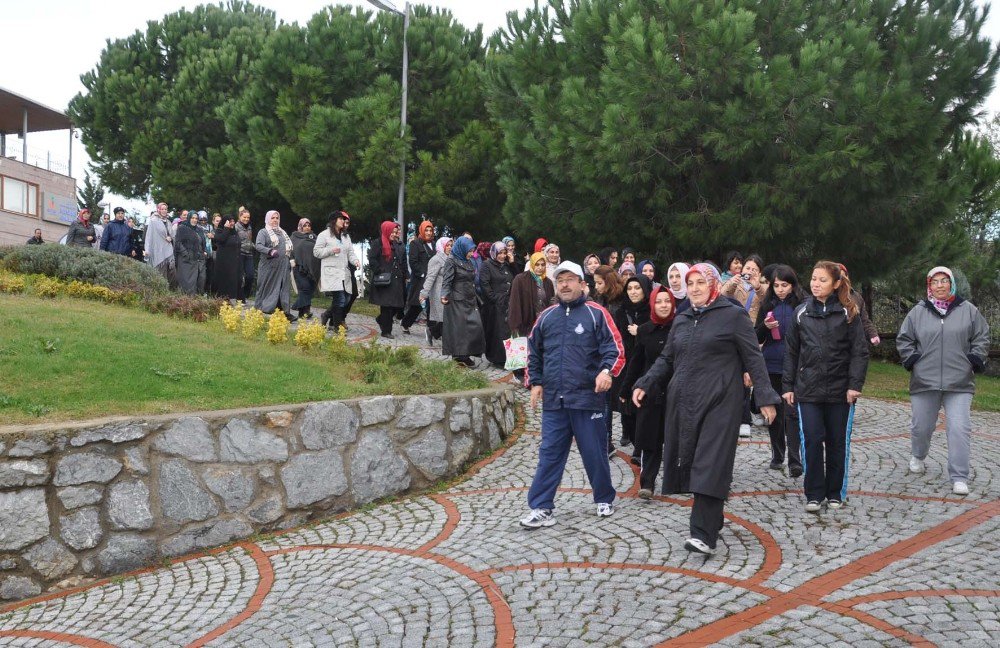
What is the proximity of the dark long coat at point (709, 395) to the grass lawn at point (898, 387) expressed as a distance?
7.00m

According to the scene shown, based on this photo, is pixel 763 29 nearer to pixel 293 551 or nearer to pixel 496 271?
pixel 496 271

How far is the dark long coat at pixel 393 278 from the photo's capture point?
A: 48.1 feet

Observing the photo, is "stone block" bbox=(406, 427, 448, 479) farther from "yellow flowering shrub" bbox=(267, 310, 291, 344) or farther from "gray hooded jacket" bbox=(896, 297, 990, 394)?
"gray hooded jacket" bbox=(896, 297, 990, 394)

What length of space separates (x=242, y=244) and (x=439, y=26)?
1025cm

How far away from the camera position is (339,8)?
2412 cm

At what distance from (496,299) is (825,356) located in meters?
6.47

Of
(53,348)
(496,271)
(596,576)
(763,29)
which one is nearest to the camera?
(596,576)

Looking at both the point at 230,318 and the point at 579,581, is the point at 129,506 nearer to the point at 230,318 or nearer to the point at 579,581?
the point at 579,581

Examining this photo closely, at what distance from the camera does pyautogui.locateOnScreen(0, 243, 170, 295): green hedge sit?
12.9 m

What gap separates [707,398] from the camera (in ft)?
19.0

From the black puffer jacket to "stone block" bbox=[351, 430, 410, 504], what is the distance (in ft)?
10.8

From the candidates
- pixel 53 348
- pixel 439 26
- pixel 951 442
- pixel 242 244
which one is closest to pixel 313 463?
pixel 53 348

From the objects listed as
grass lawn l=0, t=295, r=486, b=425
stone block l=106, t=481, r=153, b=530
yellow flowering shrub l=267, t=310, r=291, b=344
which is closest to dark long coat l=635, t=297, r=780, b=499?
grass lawn l=0, t=295, r=486, b=425

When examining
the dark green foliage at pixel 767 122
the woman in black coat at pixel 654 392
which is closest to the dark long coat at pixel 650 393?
the woman in black coat at pixel 654 392
